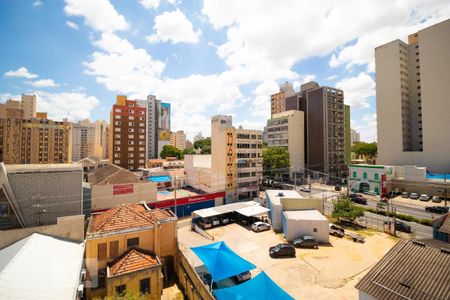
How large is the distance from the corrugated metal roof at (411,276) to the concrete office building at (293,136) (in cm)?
5890

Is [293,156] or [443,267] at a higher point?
[293,156]

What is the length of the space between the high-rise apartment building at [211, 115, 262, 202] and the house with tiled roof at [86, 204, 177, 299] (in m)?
24.5

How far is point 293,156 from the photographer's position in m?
72.3

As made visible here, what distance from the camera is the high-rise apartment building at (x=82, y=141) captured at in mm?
132500

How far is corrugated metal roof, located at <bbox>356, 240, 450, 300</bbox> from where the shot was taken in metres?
10.0

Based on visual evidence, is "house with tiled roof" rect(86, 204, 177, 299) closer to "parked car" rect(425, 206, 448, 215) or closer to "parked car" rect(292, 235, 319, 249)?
"parked car" rect(292, 235, 319, 249)

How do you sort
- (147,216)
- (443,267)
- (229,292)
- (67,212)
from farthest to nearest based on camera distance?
(67,212) → (147,216) → (229,292) → (443,267)

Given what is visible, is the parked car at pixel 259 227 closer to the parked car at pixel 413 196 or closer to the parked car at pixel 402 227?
the parked car at pixel 402 227

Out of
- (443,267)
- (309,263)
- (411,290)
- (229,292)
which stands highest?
(443,267)

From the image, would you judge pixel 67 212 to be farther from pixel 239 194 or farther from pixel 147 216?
pixel 239 194

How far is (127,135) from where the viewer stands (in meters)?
66.8

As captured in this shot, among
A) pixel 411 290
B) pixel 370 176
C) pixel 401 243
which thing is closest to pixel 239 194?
pixel 370 176

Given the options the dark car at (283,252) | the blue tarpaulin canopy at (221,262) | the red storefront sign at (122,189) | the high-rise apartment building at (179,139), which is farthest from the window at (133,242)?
the high-rise apartment building at (179,139)

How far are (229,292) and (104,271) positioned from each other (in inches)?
383
